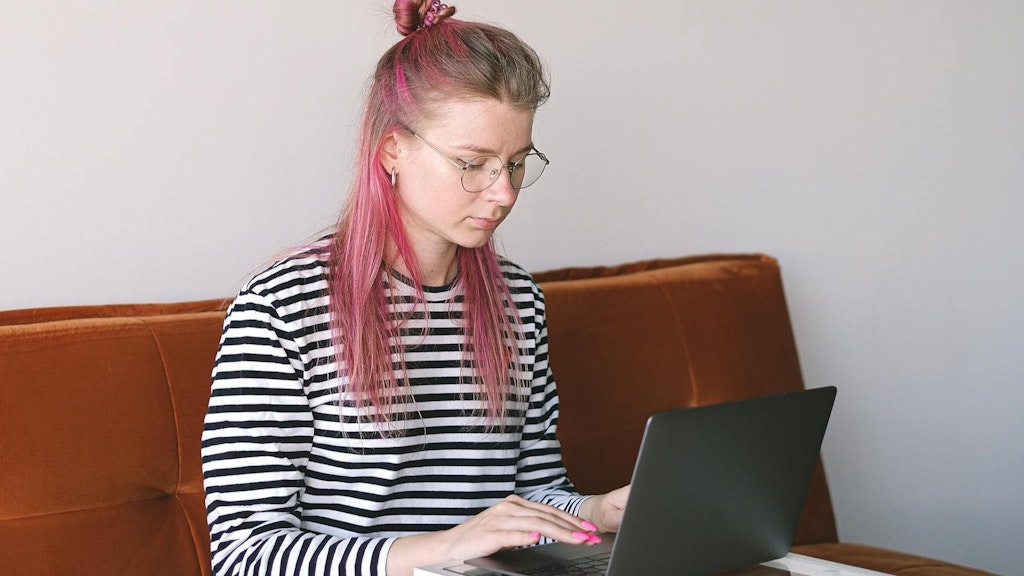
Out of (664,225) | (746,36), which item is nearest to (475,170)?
(664,225)

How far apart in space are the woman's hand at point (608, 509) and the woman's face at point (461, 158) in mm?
324

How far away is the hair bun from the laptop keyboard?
2.15ft

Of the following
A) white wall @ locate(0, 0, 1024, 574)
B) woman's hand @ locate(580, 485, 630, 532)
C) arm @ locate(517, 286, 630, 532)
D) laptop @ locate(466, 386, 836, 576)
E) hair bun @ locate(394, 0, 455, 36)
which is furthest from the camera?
white wall @ locate(0, 0, 1024, 574)

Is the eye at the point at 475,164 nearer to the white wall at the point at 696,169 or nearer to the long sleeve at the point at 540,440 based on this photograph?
the long sleeve at the point at 540,440

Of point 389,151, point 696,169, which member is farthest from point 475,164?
point 696,169

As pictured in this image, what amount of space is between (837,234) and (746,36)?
0.47m

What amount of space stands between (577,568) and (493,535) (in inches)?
3.8

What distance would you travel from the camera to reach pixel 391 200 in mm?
1421

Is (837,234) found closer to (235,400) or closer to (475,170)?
(475,170)

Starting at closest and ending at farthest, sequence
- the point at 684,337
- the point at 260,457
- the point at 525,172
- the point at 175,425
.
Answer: the point at 260,457
the point at 525,172
the point at 175,425
the point at 684,337

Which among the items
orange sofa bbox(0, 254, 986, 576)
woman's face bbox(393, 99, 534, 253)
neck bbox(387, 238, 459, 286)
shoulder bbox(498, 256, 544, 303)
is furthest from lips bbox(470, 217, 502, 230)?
orange sofa bbox(0, 254, 986, 576)

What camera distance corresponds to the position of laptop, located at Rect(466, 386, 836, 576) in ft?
3.56

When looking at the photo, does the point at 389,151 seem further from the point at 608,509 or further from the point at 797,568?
Result: the point at 797,568

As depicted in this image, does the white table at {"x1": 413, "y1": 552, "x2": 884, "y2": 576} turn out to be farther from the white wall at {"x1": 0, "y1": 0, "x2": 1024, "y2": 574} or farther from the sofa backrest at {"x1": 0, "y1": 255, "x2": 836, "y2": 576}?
the white wall at {"x1": 0, "y1": 0, "x2": 1024, "y2": 574}
